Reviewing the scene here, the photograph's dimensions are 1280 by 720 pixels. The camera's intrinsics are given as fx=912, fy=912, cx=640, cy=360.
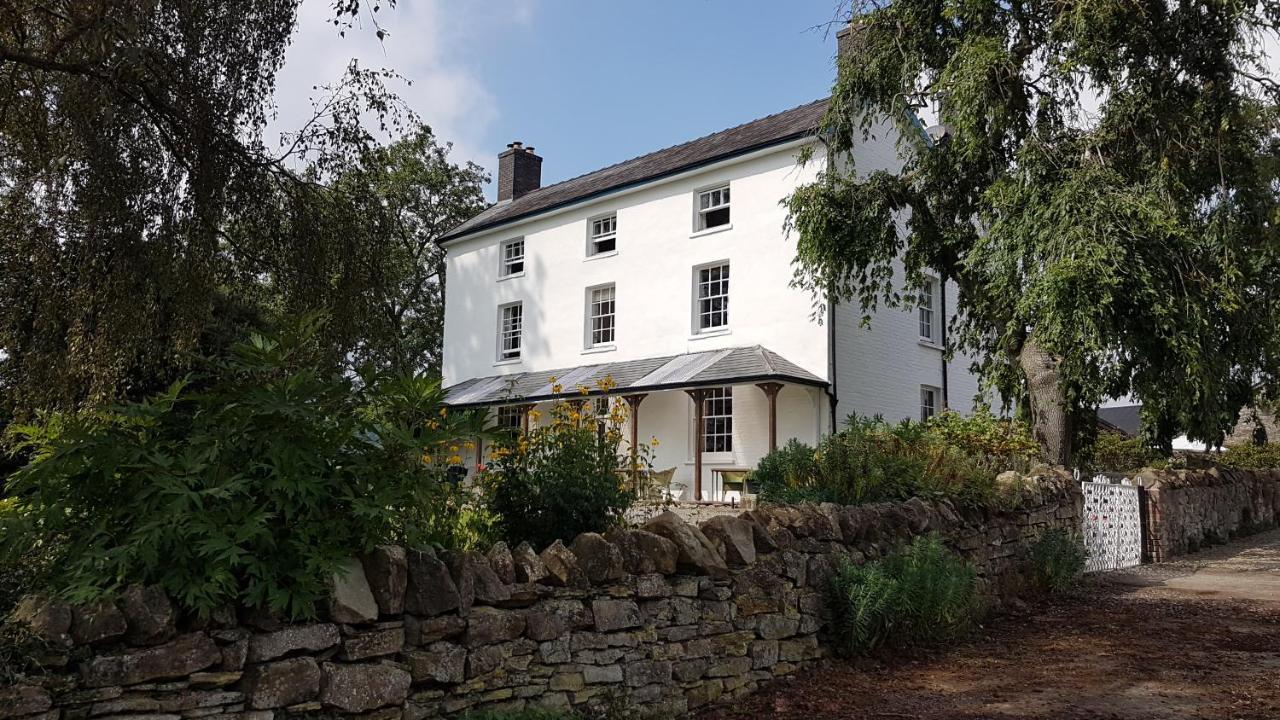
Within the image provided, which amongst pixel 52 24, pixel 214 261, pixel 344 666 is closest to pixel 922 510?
pixel 344 666

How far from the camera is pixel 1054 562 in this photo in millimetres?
9219

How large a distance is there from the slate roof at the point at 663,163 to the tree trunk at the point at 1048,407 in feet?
19.8

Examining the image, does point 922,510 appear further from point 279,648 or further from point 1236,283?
point 1236,283

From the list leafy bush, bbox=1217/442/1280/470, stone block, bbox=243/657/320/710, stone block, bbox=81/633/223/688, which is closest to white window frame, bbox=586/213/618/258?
leafy bush, bbox=1217/442/1280/470

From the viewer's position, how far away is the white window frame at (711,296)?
62.4 ft

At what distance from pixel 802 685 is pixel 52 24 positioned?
7.53 metres

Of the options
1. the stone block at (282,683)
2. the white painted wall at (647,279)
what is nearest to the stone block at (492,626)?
the stone block at (282,683)

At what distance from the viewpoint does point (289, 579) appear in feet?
12.3

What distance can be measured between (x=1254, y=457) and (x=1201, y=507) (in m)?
9.78

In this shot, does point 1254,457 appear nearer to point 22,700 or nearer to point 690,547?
point 690,547

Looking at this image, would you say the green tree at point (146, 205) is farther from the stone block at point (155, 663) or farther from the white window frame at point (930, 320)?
the white window frame at point (930, 320)

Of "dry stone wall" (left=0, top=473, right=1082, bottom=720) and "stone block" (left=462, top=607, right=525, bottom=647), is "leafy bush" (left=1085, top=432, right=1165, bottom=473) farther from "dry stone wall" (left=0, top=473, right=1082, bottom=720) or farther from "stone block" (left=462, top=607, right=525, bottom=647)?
"stone block" (left=462, top=607, right=525, bottom=647)

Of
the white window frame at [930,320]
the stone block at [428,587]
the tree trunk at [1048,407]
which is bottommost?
the stone block at [428,587]

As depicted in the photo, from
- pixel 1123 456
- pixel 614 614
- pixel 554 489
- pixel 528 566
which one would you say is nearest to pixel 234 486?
pixel 528 566
